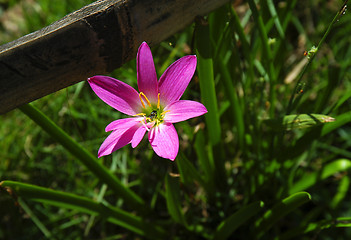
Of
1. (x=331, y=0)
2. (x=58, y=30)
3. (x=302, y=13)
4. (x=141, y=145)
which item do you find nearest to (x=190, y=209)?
(x=141, y=145)

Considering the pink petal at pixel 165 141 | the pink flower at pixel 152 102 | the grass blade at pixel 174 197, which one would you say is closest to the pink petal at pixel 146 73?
the pink flower at pixel 152 102

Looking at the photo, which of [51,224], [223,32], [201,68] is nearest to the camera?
[201,68]

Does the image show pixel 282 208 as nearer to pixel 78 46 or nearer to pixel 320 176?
pixel 320 176

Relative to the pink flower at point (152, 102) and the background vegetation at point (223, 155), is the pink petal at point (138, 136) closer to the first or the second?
the pink flower at point (152, 102)

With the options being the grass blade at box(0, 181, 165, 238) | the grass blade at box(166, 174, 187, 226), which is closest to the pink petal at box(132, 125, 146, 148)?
the grass blade at box(166, 174, 187, 226)

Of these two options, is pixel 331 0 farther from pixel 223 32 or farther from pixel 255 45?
pixel 223 32

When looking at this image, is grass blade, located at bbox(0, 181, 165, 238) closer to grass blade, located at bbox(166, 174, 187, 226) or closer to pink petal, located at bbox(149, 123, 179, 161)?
grass blade, located at bbox(166, 174, 187, 226)
